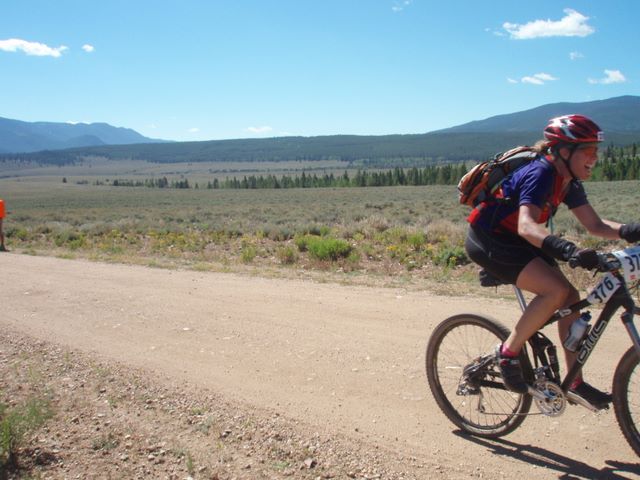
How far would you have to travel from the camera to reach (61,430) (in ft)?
14.2

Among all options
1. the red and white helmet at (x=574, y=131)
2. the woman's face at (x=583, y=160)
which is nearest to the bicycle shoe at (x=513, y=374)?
the woman's face at (x=583, y=160)

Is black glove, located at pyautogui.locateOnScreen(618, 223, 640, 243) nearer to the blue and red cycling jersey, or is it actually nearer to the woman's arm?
the woman's arm

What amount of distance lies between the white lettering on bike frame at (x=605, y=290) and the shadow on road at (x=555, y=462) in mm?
1037

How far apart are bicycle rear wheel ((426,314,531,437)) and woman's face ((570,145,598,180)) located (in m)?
1.09

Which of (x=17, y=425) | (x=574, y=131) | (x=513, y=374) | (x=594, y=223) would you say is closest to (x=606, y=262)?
(x=594, y=223)

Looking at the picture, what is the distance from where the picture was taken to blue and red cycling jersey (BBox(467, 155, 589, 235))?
127 inches

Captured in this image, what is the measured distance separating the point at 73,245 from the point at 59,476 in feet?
47.8

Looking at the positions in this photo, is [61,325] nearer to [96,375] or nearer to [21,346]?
[21,346]

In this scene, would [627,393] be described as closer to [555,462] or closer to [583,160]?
[555,462]

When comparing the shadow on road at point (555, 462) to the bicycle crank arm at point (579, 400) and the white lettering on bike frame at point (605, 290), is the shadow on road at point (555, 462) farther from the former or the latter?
the white lettering on bike frame at point (605, 290)

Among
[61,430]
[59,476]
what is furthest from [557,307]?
[61,430]

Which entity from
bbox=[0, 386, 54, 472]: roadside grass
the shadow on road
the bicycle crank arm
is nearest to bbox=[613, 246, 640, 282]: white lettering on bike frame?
the bicycle crank arm

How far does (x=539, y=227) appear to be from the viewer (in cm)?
311

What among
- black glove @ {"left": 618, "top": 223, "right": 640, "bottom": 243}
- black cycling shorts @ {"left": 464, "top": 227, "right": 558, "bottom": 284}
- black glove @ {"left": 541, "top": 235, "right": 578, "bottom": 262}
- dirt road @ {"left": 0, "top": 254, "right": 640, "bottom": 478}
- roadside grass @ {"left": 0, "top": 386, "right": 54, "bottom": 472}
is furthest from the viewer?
roadside grass @ {"left": 0, "top": 386, "right": 54, "bottom": 472}
